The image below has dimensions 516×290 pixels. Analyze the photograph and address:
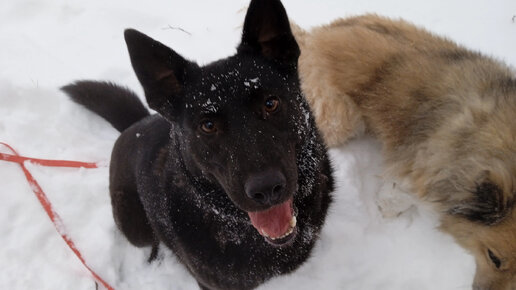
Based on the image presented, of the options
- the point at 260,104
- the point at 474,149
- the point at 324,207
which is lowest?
the point at 324,207

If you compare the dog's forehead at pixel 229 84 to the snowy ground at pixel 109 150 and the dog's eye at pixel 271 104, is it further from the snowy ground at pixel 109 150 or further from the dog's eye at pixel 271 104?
the snowy ground at pixel 109 150

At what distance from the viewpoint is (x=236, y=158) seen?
A: 1857mm

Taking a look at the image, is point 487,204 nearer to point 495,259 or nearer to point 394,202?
point 495,259

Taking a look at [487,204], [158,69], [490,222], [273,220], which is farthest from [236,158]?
[490,222]

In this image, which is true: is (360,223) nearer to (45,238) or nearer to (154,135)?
(154,135)

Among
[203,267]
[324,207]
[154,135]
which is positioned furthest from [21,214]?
[324,207]

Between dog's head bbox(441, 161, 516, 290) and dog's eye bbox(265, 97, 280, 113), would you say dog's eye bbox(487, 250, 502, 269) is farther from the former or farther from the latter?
dog's eye bbox(265, 97, 280, 113)

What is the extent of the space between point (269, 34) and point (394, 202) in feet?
6.91

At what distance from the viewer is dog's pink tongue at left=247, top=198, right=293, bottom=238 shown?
2068 millimetres

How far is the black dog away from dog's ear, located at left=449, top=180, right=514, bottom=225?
84 cm

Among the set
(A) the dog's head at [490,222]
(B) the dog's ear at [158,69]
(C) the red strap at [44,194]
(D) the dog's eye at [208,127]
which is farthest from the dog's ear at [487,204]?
(C) the red strap at [44,194]

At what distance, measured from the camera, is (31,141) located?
390cm

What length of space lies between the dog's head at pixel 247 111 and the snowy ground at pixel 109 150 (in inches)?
57.6

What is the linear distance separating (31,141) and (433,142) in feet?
11.9
